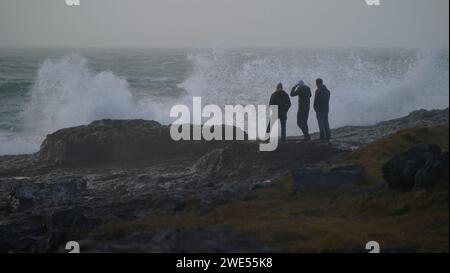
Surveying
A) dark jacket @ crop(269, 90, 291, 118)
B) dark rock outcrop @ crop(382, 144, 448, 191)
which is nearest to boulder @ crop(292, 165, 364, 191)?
dark rock outcrop @ crop(382, 144, 448, 191)

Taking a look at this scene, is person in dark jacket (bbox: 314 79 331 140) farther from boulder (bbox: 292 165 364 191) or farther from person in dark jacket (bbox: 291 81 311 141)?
boulder (bbox: 292 165 364 191)

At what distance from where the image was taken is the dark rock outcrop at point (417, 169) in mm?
16188

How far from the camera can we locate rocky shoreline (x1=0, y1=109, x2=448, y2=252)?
15977mm

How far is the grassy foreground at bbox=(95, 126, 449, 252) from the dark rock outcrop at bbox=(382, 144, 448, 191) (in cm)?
28

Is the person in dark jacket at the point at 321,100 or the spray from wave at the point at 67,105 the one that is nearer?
the person in dark jacket at the point at 321,100

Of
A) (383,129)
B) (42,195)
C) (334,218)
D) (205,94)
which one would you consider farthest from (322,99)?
(205,94)

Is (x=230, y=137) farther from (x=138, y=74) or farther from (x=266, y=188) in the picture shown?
A: (x=138, y=74)

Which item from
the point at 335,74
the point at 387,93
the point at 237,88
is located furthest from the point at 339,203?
the point at 237,88

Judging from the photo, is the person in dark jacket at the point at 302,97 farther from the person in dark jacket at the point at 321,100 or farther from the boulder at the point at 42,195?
the boulder at the point at 42,195

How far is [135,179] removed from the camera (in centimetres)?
2575

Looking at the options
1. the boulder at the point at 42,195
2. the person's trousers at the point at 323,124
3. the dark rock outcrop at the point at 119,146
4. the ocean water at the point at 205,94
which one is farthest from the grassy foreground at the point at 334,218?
the ocean water at the point at 205,94

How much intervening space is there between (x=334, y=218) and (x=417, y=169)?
2.42m

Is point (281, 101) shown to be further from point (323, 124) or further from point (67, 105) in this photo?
point (67, 105)

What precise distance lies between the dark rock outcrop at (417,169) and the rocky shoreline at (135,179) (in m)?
4.36
